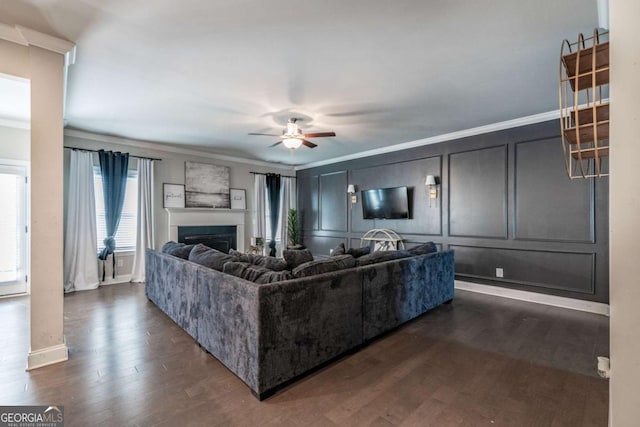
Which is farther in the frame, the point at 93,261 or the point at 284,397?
the point at 93,261

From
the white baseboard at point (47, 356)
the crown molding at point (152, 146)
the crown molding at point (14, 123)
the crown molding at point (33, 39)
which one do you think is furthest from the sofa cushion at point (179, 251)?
the crown molding at point (14, 123)

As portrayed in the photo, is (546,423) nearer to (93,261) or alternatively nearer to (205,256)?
(205,256)

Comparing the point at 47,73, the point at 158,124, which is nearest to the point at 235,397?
the point at 47,73

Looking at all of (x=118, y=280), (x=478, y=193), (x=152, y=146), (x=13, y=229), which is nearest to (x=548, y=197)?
(x=478, y=193)

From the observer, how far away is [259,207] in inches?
290

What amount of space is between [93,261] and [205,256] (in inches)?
134

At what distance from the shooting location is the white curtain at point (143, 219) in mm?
5508

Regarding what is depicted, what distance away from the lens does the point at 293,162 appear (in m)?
7.72

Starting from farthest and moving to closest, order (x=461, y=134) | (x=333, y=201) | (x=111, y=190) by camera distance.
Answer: (x=333, y=201) < (x=111, y=190) < (x=461, y=134)

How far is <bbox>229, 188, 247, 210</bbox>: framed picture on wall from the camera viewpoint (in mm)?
6961

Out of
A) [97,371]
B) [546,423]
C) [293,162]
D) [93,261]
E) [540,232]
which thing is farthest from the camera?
[293,162]

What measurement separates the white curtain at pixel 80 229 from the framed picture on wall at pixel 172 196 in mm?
1187

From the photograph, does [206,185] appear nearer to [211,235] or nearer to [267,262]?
[211,235]

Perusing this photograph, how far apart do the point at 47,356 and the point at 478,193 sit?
223 inches
